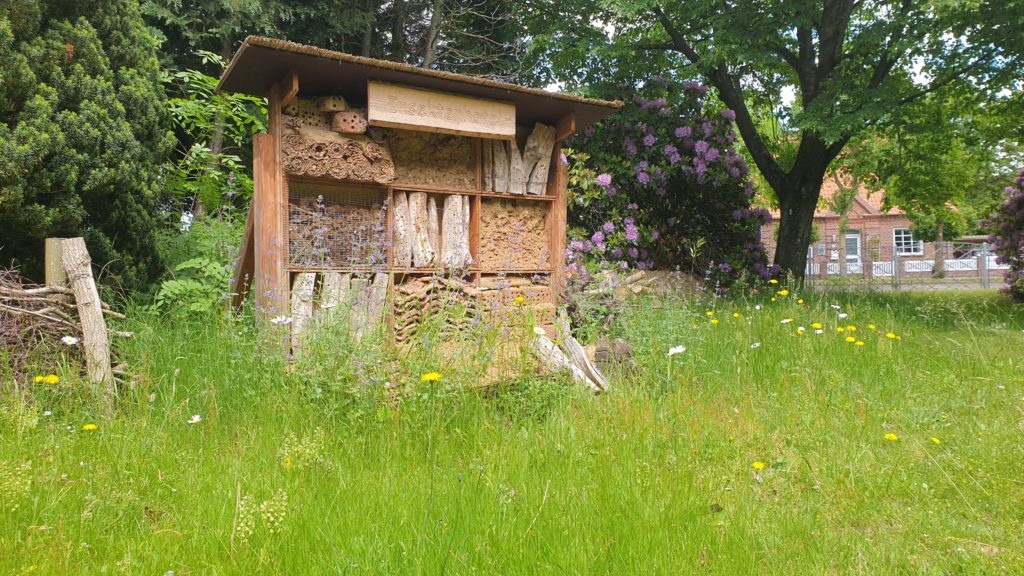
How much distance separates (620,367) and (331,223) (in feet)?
8.48

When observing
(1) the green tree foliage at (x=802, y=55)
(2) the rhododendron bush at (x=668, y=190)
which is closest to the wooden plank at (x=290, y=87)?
(2) the rhododendron bush at (x=668, y=190)

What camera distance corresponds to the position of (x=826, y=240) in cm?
3472

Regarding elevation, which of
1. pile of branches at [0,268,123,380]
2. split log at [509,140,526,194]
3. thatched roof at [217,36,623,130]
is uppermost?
thatched roof at [217,36,623,130]

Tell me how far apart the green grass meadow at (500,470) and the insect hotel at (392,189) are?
784 mm

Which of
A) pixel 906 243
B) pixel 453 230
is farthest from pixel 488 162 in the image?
pixel 906 243

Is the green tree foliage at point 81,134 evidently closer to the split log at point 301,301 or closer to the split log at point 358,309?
the split log at point 301,301

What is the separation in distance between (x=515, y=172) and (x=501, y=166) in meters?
0.15

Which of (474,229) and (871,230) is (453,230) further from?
(871,230)

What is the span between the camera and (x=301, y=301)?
438cm

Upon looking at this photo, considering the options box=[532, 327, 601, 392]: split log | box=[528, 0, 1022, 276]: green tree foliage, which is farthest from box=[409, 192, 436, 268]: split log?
box=[528, 0, 1022, 276]: green tree foliage

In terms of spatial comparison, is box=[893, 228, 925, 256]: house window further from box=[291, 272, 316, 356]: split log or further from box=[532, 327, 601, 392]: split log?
box=[291, 272, 316, 356]: split log

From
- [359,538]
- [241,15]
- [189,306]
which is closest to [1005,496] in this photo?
[359,538]

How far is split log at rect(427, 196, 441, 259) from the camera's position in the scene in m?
5.12

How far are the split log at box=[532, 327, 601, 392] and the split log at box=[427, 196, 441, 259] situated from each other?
1.37 metres
